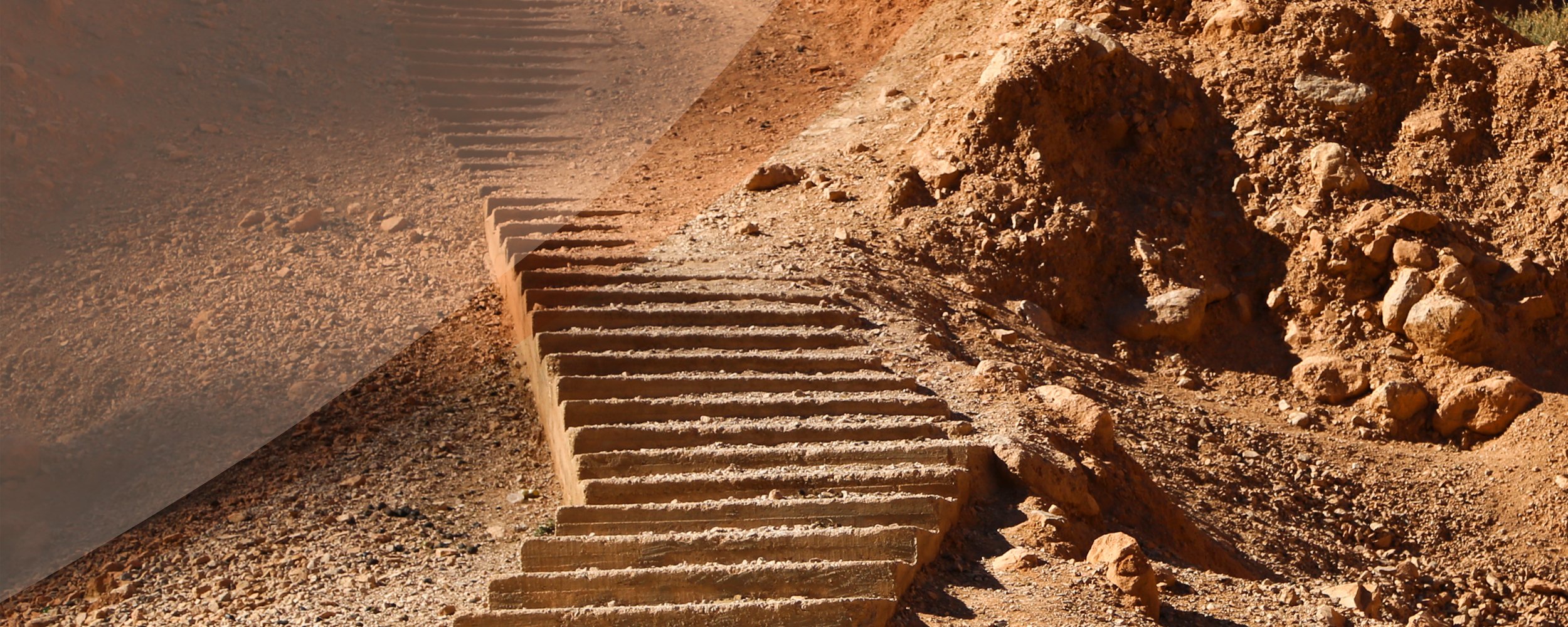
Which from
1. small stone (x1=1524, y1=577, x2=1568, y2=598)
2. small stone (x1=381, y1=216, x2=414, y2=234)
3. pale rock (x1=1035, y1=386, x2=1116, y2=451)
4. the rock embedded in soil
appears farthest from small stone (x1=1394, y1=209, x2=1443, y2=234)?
small stone (x1=381, y1=216, x2=414, y2=234)

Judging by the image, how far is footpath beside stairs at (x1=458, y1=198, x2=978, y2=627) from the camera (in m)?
4.02

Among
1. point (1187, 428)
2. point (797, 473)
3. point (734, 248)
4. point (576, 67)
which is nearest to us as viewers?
point (797, 473)

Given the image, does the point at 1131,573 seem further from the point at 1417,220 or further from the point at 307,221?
the point at 307,221

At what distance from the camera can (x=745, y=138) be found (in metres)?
8.24

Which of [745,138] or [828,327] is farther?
[745,138]

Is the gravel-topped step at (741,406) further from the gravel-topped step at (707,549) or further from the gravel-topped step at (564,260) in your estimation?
the gravel-topped step at (564,260)

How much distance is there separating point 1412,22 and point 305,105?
555 centimetres

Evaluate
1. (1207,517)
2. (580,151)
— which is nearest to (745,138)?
(580,151)

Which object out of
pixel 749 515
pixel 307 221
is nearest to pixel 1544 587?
pixel 749 515

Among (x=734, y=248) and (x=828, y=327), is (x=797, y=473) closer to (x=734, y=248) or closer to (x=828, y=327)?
(x=828, y=327)

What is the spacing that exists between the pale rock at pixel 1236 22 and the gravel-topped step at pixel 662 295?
2.86m

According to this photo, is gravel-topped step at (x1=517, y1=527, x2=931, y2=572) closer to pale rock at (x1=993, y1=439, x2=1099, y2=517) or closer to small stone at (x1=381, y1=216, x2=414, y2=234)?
pale rock at (x1=993, y1=439, x2=1099, y2=517)

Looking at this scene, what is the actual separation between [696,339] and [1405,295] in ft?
10.8

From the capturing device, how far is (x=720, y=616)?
3895mm
